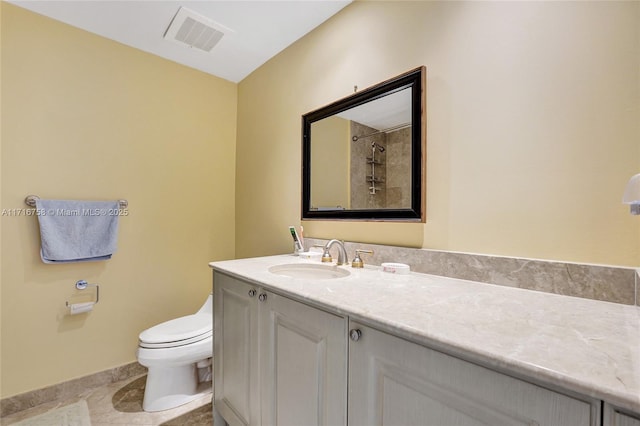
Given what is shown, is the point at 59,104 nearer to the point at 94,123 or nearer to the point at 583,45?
the point at 94,123

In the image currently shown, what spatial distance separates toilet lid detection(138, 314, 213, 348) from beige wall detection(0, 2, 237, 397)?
1.39ft

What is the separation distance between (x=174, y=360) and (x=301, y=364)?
1022 millimetres

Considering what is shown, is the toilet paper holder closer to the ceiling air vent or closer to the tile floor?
the tile floor

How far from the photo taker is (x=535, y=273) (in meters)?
0.92

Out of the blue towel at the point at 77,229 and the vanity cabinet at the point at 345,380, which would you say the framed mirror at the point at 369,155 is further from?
the blue towel at the point at 77,229

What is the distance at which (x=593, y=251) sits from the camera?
0.85 m

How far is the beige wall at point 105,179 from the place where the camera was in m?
1.58

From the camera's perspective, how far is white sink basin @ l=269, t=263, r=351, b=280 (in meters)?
1.36

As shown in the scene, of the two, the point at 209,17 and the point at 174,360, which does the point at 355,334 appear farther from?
the point at 209,17

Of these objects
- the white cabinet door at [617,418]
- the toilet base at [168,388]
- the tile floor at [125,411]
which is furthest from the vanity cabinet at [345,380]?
the toilet base at [168,388]

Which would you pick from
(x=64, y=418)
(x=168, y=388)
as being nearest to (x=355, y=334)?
(x=168, y=388)

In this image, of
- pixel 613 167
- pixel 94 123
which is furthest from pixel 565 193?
pixel 94 123

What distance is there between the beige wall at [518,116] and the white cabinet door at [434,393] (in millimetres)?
610

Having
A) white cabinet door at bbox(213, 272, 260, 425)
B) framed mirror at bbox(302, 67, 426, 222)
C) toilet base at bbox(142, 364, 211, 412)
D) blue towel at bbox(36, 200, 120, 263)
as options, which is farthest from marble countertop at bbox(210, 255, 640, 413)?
blue towel at bbox(36, 200, 120, 263)
